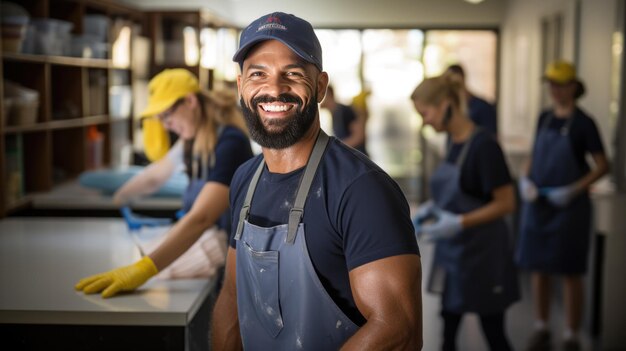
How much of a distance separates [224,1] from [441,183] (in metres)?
5.81

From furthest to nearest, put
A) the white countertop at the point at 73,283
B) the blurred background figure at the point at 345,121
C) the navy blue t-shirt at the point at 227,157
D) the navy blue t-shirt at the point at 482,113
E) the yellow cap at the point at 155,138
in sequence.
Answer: the blurred background figure at the point at 345,121, the navy blue t-shirt at the point at 482,113, the yellow cap at the point at 155,138, the navy blue t-shirt at the point at 227,157, the white countertop at the point at 73,283

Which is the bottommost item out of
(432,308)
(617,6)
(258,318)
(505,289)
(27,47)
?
(432,308)

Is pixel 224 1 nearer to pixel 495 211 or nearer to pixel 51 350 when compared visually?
pixel 495 211

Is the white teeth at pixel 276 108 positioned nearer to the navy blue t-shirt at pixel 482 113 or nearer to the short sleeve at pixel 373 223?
the short sleeve at pixel 373 223

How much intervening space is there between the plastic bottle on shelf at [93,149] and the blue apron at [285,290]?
12.0 feet

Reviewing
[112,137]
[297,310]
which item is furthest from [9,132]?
[297,310]

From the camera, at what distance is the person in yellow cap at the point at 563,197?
4074mm

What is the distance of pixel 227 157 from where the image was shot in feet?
8.15

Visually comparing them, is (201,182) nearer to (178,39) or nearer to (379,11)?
(178,39)

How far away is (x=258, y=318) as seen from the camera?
1641mm

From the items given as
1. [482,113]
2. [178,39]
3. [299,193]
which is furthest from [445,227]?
[178,39]

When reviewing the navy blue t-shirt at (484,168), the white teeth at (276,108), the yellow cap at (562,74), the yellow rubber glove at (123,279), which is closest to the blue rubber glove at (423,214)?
the navy blue t-shirt at (484,168)

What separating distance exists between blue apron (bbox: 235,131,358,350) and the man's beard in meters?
0.05

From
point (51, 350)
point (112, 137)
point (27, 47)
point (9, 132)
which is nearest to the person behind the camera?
point (51, 350)
